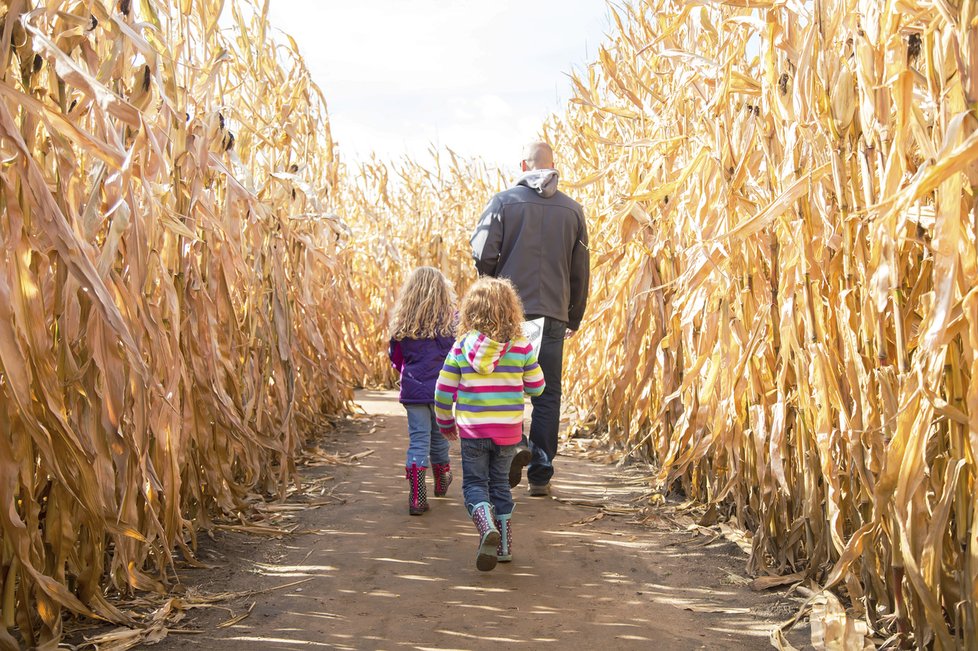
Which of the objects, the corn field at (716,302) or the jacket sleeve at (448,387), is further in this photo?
the jacket sleeve at (448,387)

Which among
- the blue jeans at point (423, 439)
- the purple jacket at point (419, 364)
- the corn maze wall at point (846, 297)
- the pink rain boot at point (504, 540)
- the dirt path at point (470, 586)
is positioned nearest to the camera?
the corn maze wall at point (846, 297)

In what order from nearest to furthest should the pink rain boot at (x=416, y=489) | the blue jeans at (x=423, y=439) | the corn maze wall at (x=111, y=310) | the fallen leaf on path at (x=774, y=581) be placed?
the corn maze wall at (x=111, y=310) → the fallen leaf on path at (x=774, y=581) → the pink rain boot at (x=416, y=489) → the blue jeans at (x=423, y=439)

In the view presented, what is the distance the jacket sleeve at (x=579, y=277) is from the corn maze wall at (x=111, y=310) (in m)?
1.51

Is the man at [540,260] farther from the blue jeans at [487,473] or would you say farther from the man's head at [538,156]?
the blue jeans at [487,473]

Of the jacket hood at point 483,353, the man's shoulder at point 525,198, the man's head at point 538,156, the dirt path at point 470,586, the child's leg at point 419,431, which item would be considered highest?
the man's head at point 538,156

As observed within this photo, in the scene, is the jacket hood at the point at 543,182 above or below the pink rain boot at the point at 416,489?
above

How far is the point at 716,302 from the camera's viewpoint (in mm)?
3248

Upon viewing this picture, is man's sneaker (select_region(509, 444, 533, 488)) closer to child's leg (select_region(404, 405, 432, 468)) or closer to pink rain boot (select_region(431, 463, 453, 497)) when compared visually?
child's leg (select_region(404, 405, 432, 468))

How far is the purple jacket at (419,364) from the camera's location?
4250mm

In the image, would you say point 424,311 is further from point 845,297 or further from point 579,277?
point 845,297

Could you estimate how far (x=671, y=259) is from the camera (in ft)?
13.8

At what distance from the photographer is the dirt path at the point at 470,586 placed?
8.45 feet

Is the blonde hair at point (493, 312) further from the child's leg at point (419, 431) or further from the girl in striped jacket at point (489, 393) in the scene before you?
the child's leg at point (419, 431)

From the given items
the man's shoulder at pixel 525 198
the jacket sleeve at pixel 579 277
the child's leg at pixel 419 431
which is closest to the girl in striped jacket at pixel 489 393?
Answer: the child's leg at pixel 419 431
